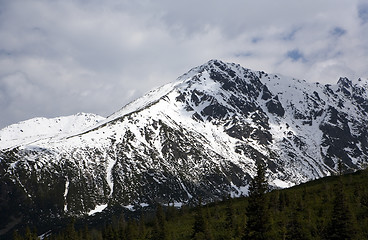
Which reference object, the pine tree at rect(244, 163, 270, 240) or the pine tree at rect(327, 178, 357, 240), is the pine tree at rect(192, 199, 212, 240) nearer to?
the pine tree at rect(244, 163, 270, 240)

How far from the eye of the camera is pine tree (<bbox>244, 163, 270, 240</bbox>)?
1310 inches

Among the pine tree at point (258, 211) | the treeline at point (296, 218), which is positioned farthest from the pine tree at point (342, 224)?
Answer: the pine tree at point (258, 211)

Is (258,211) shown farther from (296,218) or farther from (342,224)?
(296,218)

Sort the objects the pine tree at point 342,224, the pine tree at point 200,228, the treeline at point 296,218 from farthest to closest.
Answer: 1. the pine tree at point 200,228
2. the treeline at point 296,218
3. the pine tree at point 342,224

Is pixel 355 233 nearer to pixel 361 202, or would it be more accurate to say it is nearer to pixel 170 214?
pixel 361 202

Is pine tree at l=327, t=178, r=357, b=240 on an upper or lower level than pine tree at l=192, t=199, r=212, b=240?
lower

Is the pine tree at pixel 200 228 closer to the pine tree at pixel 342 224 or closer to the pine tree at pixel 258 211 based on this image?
the pine tree at pixel 258 211

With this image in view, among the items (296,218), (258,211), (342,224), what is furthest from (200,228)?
(342,224)

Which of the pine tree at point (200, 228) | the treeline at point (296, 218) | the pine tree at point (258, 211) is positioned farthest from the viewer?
the pine tree at point (200, 228)

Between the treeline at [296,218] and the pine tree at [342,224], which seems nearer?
the pine tree at [342,224]

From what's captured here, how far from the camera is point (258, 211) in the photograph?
33875mm

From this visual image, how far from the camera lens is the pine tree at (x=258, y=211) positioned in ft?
109

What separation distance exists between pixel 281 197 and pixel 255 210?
1103 inches

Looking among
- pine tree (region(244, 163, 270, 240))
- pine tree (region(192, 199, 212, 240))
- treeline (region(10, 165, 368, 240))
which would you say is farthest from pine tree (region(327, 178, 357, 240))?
pine tree (region(192, 199, 212, 240))
